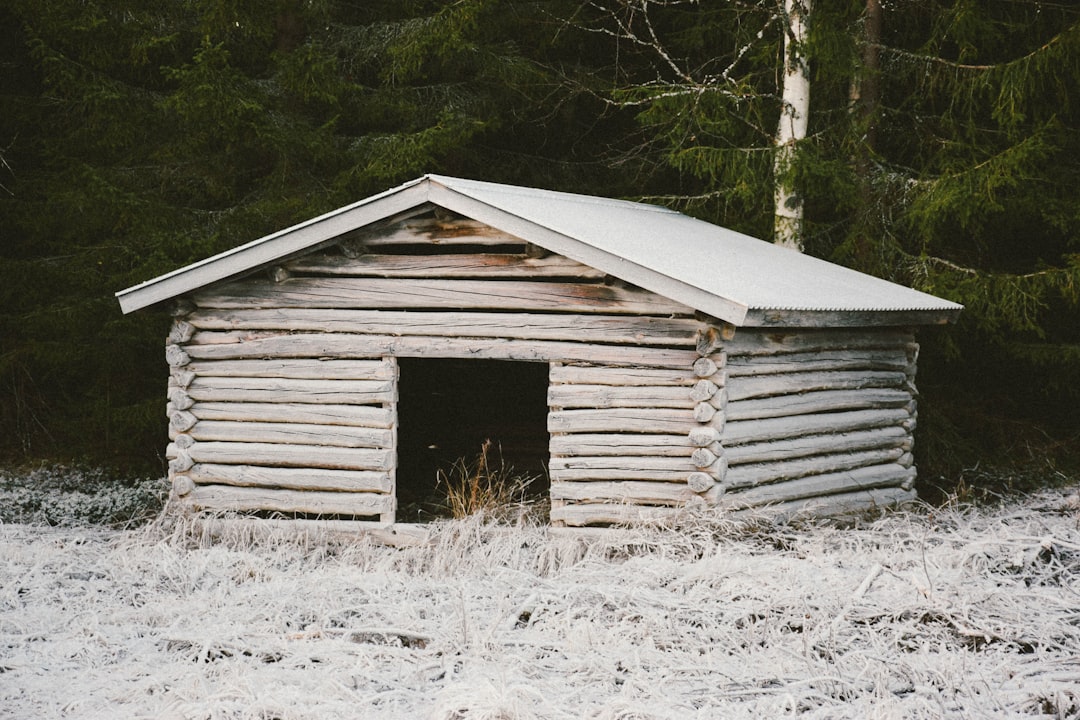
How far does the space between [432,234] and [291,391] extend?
1.87 metres

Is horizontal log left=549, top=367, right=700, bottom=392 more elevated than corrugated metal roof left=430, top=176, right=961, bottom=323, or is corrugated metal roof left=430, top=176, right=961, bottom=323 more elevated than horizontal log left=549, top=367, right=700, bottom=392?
corrugated metal roof left=430, top=176, right=961, bottom=323

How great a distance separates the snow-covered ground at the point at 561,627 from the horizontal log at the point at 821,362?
4.33ft

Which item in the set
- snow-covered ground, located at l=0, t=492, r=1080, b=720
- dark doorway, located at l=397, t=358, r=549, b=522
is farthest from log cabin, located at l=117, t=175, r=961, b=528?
dark doorway, located at l=397, t=358, r=549, b=522

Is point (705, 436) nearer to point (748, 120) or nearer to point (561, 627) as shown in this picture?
point (561, 627)

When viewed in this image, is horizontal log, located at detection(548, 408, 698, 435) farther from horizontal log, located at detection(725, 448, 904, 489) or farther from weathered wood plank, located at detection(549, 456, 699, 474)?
horizontal log, located at detection(725, 448, 904, 489)

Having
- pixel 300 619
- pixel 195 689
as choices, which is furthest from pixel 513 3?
pixel 195 689

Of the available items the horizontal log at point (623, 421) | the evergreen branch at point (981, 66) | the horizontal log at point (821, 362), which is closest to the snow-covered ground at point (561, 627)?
the horizontal log at point (623, 421)

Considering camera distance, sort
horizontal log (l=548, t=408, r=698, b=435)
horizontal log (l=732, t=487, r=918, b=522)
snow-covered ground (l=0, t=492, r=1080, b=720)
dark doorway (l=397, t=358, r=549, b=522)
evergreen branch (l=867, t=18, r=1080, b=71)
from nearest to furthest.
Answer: snow-covered ground (l=0, t=492, r=1080, b=720) → horizontal log (l=548, t=408, r=698, b=435) → horizontal log (l=732, t=487, r=918, b=522) → evergreen branch (l=867, t=18, r=1080, b=71) → dark doorway (l=397, t=358, r=549, b=522)

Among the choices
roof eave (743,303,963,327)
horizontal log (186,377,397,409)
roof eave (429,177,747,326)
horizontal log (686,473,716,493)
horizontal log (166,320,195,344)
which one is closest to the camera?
roof eave (429,177,747,326)

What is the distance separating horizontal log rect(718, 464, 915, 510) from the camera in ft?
27.8

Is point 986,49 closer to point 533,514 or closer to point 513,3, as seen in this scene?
point 513,3

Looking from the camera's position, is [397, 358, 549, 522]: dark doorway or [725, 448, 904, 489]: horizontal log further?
[397, 358, 549, 522]: dark doorway

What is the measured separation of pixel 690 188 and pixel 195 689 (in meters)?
12.8

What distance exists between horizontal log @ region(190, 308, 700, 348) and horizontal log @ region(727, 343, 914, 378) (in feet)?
1.68
